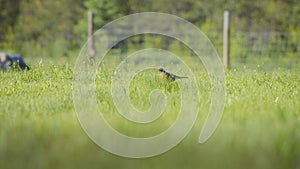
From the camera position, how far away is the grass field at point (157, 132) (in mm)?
2291

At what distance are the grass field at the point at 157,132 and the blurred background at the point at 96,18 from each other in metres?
13.5

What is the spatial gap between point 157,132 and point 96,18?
19.0 metres

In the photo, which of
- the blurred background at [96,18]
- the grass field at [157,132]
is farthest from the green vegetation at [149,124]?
the blurred background at [96,18]

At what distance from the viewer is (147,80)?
194 inches

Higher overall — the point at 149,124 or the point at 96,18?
the point at 96,18

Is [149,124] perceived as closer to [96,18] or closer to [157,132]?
[157,132]

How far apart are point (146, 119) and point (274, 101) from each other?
4.17ft

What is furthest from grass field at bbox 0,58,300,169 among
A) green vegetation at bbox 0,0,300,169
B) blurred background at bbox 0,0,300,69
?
blurred background at bbox 0,0,300,69

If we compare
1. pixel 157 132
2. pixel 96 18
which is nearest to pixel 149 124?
pixel 157 132

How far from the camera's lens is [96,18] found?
21469mm

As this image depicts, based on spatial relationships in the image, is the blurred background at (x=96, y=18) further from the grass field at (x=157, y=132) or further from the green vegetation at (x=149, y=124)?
the grass field at (x=157, y=132)

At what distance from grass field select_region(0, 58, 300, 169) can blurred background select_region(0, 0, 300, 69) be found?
13468 millimetres

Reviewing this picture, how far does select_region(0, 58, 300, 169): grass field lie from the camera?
229 cm

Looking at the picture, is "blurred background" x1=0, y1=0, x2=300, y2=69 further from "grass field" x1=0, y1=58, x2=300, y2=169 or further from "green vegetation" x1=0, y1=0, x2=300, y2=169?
"grass field" x1=0, y1=58, x2=300, y2=169
